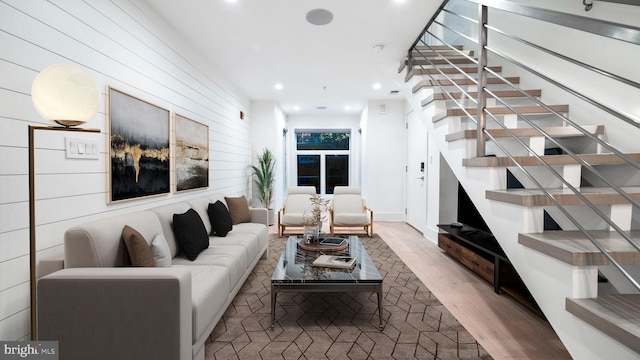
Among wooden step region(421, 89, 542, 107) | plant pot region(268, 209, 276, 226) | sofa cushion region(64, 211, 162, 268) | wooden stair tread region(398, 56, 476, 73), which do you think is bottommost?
plant pot region(268, 209, 276, 226)

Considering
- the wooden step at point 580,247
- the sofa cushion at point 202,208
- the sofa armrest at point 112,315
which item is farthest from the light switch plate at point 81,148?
the wooden step at point 580,247

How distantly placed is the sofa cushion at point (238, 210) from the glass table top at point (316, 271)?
1232 mm

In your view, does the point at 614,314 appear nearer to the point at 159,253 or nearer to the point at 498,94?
the point at 498,94

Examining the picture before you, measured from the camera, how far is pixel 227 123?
5.27 metres

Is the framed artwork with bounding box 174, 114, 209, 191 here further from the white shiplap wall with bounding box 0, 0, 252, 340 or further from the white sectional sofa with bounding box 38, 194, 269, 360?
the white sectional sofa with bounding box 38, 194, 269, 360

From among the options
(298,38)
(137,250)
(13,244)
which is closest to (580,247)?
(137,250)

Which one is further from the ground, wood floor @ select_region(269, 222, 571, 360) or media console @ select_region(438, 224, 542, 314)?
media console @ select_region(438, 224, 542, 314)

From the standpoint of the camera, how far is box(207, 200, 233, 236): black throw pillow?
336 cm

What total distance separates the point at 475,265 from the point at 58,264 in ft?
11.7

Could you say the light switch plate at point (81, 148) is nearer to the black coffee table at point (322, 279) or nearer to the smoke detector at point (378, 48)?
the black coffee table at point (322, 279)

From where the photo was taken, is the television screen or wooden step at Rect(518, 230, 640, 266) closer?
wooden step at Rect(518, 230, 640, 266)

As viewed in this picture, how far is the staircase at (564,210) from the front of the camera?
1234 millimetres

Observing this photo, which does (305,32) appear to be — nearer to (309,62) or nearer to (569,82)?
(309,62)

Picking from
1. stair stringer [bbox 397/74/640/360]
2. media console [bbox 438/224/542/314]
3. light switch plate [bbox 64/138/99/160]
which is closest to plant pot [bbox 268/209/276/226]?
media console [bbox 438/224/542/314]
